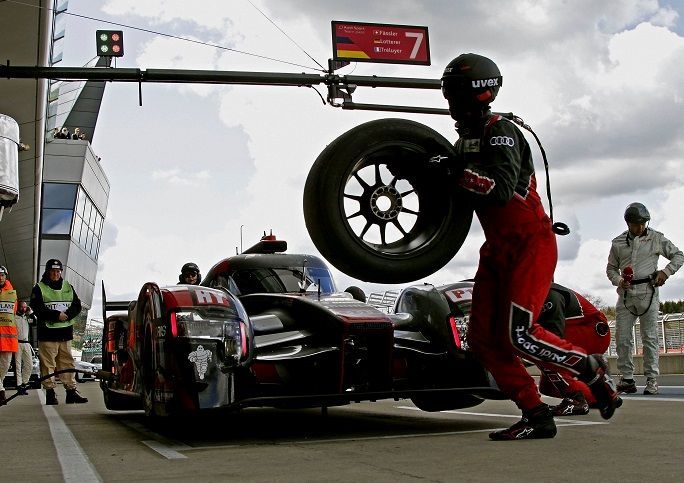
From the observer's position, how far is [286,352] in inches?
213

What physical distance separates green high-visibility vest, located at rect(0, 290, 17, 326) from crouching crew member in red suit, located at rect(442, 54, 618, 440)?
7768mm

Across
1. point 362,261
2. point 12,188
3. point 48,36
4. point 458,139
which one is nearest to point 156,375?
point 362,261

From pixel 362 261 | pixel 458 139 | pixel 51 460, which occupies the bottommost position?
pixel 51 460

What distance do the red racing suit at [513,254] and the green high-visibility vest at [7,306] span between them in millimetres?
7874

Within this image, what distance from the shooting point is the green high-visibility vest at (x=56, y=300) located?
10.9 m

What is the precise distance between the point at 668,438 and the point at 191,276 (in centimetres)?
544

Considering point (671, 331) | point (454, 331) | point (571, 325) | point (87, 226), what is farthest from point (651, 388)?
point (87, 226)

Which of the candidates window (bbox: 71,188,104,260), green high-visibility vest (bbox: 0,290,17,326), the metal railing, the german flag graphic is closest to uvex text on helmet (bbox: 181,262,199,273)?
green high-visibility vest (bbox: 0,290,17,326)

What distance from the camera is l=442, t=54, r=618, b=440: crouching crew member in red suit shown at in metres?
5.04

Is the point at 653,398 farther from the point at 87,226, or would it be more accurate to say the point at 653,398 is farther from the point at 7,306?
the point at 87,226

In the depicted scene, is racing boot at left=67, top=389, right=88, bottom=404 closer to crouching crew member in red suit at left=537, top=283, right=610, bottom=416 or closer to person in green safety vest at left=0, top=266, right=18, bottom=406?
person in green safety vest at left=0, top=266, right=18, bottom=406

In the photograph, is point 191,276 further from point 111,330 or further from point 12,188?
point 12,188

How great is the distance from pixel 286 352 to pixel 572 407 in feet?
6.58

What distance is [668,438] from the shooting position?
192 inches
